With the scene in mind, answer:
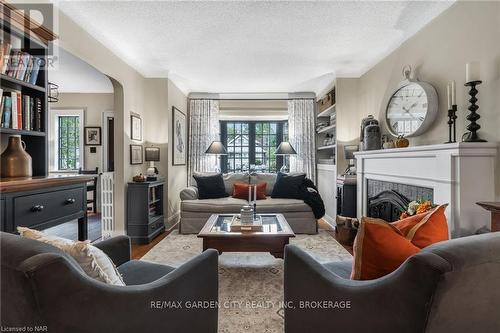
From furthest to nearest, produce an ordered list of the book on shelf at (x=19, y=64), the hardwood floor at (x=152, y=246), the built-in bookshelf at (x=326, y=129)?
the built-in bookshelf at (x=326, y=129) → the hardwood floor at (x=152, y=246) → the book on shelf at (x=19, y=64)

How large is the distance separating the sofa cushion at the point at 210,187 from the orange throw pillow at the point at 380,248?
11.6 feet

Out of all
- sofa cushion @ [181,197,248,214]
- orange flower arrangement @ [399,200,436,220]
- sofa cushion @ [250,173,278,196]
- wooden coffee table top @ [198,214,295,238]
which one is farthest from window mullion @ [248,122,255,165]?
orange flower arrangement @ [399,200,436,220]

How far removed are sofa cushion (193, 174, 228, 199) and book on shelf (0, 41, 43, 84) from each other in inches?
110

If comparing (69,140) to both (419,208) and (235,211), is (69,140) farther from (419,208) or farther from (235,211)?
(419,208)

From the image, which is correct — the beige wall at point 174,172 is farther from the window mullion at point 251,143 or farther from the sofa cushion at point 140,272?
the sofa cushion at point 140,272

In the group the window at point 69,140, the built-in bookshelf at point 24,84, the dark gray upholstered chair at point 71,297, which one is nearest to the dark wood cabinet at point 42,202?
the built-in bookshelf at point 24,84

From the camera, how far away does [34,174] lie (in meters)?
2.10

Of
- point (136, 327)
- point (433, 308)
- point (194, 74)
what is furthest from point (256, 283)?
point (194, 74)

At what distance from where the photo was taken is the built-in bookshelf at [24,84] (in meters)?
1.75

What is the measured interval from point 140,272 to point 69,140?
5412 mm

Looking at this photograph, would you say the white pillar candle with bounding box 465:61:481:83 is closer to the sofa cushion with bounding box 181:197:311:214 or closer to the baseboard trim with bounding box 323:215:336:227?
the sofa cushion with bounding box 181:197:311:214

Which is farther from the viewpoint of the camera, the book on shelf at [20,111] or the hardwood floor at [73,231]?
the hardwood floor at [73,231]

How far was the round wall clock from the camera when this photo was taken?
2609 mm

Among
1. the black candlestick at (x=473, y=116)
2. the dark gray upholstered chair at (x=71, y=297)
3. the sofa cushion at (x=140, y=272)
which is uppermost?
the black candlestick at (x=473, y=116)
